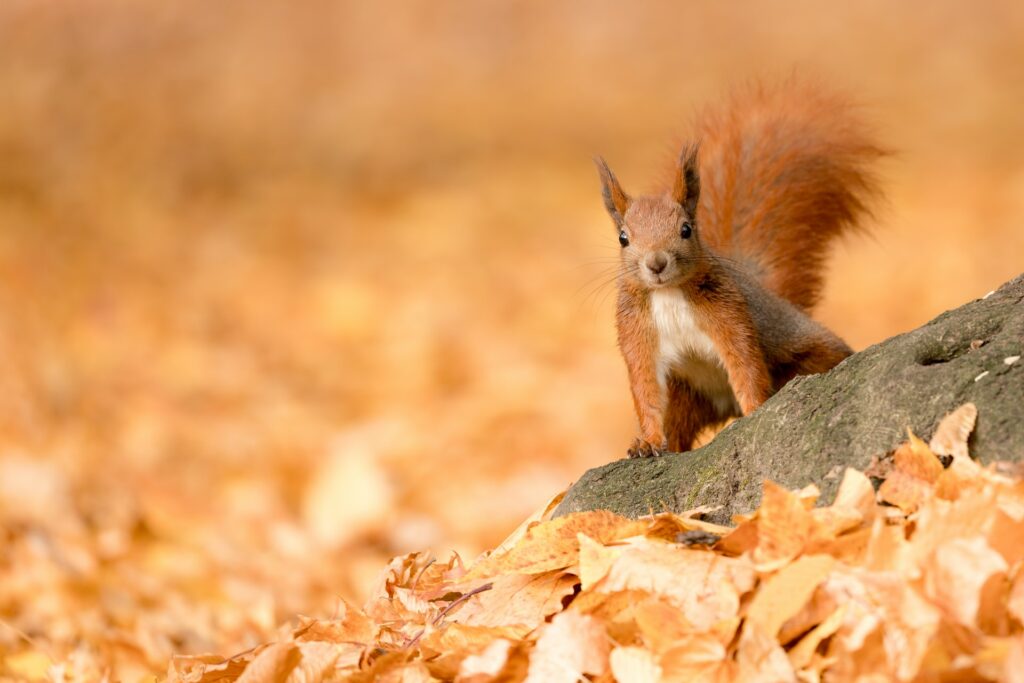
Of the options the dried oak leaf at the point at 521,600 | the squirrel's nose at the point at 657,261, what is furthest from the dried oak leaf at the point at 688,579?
the squirrel's nose at the point at 657,261

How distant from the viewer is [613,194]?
200cm

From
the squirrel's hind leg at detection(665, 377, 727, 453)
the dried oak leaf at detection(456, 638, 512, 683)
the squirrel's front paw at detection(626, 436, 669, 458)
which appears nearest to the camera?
the dried oak leaf at detection(456, 638, 512, 683)

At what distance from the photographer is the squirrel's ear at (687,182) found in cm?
195

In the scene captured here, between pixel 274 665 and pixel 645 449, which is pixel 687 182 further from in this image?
pixel 274 665

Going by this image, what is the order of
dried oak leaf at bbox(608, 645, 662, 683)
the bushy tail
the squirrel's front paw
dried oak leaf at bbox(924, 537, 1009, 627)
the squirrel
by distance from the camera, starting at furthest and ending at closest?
the bushy tail → the squirrel → the squirrel's front paw → dried oak leaf at bbox(608, 645, 662, 683) → dried oak leaf at bbox(924, 537, 1009, 627)

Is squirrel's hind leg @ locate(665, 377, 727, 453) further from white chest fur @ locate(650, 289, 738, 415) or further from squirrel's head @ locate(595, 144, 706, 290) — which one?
squirrel's head @ locate(595, 144, 706, 290)

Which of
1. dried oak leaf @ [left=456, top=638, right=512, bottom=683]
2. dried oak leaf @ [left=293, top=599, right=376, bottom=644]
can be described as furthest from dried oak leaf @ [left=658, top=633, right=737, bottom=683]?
dried oak leaf @ [left=293, top=599, right=376, bottom=644]

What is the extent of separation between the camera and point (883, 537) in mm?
1214

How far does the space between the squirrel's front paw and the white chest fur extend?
161 millimetres

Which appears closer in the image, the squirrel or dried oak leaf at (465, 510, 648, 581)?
dried oak leaf at (465, 510, 648, 581)

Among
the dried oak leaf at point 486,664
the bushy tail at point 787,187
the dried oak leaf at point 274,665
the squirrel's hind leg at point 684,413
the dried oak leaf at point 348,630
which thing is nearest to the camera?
the dried oak leaf at point 486,664

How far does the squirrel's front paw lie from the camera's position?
5.98 ft

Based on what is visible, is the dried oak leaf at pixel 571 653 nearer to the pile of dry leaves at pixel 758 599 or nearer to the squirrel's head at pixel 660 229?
the pile of dry leaves at pixel 758 599

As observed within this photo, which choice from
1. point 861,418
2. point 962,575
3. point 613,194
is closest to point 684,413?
point 613,194
